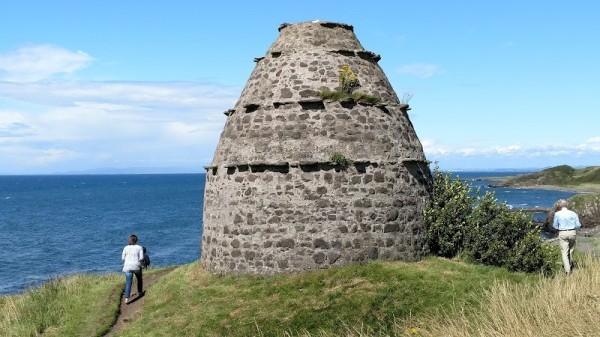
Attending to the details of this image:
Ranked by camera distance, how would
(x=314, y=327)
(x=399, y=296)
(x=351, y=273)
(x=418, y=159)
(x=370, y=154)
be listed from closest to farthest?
(x=314, y=327) → (x=399, y=296) → (x=351, y=273) → (x=370, y=154) → (x=418, y=159)

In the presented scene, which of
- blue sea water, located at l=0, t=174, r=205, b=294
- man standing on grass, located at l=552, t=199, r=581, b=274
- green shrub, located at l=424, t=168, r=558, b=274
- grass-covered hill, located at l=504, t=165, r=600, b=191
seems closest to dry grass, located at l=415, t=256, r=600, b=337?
man standing on grass, located at l=552, t=199, r=581, b=274

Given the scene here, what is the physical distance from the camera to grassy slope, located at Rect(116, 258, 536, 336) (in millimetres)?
12945

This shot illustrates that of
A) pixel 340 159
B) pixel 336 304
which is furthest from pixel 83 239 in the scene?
pixel 336 304

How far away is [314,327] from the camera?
1280 cm

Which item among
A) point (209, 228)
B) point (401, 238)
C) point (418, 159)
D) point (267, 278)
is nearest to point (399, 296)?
point (401, 238)

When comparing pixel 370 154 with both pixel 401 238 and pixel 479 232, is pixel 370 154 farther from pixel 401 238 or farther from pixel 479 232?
pixel 479 232

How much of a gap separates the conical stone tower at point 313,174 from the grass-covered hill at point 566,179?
105 metres

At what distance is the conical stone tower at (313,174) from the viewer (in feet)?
→ 53.2

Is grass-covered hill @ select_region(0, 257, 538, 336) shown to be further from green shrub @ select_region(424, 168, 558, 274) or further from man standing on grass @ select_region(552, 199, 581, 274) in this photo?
man standing on grass @ select_region(552, 199, 581, 274)

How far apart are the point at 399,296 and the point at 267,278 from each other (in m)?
4.35

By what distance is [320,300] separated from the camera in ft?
46.7

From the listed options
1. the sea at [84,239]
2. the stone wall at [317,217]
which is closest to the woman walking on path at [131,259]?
the stone wall at [317,217]

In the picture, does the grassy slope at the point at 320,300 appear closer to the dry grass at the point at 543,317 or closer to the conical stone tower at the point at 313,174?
the conical stone tower at the point at 313,174

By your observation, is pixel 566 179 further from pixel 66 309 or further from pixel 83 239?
pixel 66 309
